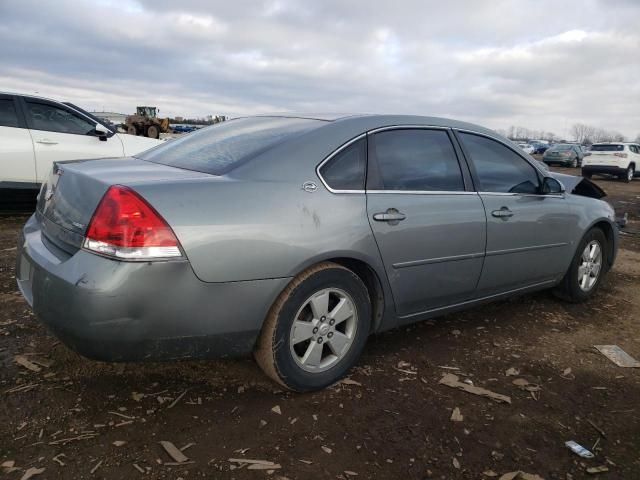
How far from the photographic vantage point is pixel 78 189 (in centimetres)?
235

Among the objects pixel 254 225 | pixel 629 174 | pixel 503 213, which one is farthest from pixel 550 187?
pixel 629 174

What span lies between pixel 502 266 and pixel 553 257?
0.74 m

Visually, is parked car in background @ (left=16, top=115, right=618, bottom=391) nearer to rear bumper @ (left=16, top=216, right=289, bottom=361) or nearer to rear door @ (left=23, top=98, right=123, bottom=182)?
rear bumper @ (left=16, top=216, right=289, bottom=361)

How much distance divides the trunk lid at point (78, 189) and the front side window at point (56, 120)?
440cm

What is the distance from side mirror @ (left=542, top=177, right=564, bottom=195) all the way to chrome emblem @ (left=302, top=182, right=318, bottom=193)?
217 centimetres

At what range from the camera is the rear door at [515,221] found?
3426 mm

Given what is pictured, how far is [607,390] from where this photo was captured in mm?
2914

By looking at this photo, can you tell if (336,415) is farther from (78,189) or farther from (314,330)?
(78,189)

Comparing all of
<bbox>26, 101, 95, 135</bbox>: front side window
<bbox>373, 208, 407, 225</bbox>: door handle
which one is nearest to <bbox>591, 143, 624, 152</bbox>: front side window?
<bbox>26, 101, 95, 135</bbox>: front side window

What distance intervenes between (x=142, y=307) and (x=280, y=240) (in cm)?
68

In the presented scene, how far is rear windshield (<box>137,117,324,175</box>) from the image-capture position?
8.53 feet

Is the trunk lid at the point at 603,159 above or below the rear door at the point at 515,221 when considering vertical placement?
above

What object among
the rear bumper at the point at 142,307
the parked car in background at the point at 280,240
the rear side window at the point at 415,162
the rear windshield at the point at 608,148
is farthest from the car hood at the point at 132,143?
the rear windshield at the point at 608,148

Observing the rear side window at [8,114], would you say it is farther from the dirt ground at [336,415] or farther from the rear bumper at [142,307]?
the rear bumper at [142,307]
